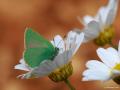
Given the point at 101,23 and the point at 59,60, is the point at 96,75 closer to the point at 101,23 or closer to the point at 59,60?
the point at 59,60

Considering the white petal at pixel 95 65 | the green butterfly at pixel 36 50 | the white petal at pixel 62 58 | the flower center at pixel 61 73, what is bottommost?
the white petal at pixel 95 65

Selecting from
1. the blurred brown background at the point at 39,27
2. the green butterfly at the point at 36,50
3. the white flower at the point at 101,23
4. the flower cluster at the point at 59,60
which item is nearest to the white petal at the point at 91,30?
the white flower at the point at 101,23

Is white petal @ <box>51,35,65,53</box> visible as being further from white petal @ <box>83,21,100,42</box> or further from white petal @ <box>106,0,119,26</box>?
white petal @ <box>106,0,119,26</box>

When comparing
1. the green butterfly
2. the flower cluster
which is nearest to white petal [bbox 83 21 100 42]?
the flower cluster

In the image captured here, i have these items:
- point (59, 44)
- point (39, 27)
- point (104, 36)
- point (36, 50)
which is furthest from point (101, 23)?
point (39, 27)

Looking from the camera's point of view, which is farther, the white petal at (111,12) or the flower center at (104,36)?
the flower center at (104,36)

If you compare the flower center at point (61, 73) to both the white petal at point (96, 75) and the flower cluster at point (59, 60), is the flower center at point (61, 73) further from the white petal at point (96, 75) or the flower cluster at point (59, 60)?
the white petal at point (96, 75)

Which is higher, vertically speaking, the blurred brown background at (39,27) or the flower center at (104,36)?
the blurred brown background at (39,27)
